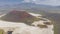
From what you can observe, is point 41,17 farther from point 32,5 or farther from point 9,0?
point 9,0

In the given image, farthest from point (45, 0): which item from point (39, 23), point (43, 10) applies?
point (39, 23)

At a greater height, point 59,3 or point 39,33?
point 59,3

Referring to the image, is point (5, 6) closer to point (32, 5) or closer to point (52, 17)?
point (32, 5)

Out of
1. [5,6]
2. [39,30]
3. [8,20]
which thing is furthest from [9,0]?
[39,30]

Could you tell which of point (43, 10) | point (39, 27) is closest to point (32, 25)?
point (39, 27)

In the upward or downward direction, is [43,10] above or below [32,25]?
above

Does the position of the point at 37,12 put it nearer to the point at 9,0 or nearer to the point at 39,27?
the point at 39,27

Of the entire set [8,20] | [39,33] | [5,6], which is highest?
[5,6]
